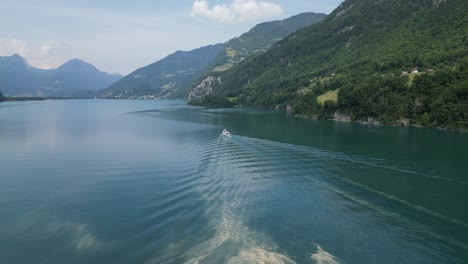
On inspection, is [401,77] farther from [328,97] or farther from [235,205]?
[235,205]

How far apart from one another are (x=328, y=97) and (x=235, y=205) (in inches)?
3941

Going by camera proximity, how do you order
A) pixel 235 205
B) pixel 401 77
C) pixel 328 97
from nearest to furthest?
pixel 235 205, pixel 401 77, pixel 328 97

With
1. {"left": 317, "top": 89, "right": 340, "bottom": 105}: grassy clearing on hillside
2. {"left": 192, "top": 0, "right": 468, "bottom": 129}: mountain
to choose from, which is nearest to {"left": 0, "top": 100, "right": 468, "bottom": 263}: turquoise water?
{"left": 192, "top": 0, "right": 468, "bottom": 129}: mountain

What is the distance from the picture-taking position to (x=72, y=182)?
3672 centimetres

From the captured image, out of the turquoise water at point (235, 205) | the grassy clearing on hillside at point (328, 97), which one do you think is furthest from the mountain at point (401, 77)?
the turquoise water at point (235, 205)

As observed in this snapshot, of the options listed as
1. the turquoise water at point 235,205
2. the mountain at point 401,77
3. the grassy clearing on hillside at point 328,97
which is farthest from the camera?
the grassy clearing on hillside at point 328,97

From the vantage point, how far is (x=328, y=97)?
122 meters

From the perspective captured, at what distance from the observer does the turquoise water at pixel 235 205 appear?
850 inches

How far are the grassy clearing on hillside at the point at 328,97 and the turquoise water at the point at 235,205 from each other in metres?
64.1

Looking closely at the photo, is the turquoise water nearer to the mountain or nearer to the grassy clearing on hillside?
the mountain

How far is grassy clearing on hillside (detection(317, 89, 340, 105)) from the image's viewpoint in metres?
118

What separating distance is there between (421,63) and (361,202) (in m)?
104

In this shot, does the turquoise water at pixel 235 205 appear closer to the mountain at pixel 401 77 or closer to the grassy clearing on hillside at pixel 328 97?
the mountain at pixel 401 77

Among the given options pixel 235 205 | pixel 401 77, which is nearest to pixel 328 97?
pixel 401 77
